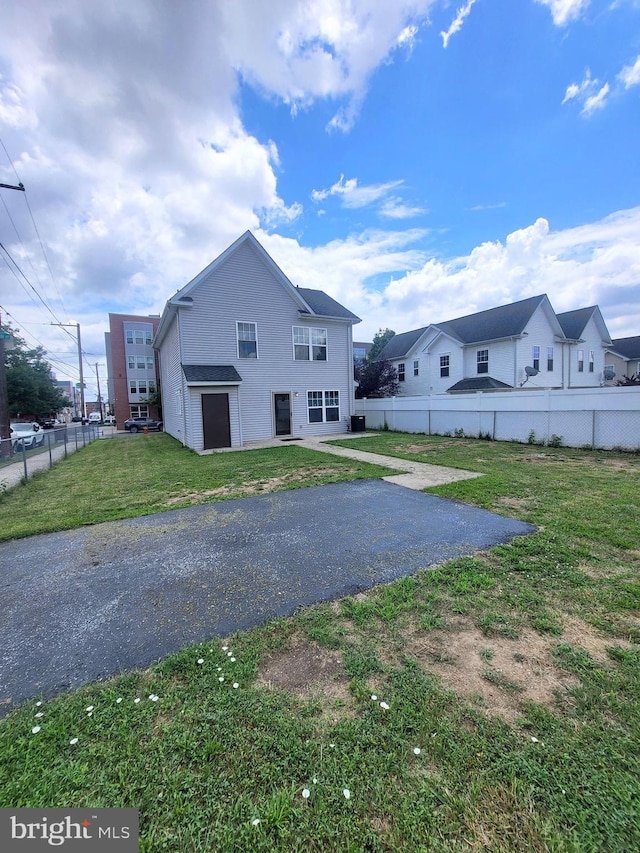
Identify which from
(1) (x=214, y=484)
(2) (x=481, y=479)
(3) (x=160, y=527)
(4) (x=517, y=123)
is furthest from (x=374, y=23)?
(3) (x=160, y=527)

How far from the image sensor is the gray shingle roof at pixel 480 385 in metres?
21.2

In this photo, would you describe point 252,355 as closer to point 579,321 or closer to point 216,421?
point 216,421

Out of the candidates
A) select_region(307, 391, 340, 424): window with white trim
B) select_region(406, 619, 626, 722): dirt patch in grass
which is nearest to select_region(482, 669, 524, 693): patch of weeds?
select_region(406, 619, 626, 722): dirt patch in grass

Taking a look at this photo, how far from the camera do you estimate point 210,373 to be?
45.0ft

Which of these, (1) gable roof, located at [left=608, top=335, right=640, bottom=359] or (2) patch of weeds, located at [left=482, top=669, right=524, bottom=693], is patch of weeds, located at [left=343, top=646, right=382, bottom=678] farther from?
(1) gable roof, located at [left=608, top=335, right=640, bottom=359]

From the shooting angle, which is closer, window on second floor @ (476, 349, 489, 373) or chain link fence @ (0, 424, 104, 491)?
chain link fence @ (0, 424, 104, 491)

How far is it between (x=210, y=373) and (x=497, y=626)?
13.0m

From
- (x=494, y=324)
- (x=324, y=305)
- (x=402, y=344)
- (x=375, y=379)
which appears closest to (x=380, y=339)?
(x=402, y=344)

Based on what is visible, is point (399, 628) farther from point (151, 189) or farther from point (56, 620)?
point (151, 189)

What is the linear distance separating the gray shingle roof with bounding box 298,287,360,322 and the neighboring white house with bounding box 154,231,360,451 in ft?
0.24

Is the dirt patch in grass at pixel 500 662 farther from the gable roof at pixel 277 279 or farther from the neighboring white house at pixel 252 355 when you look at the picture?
the gable roof at pixel 277 279

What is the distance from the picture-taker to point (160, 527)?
5164mm

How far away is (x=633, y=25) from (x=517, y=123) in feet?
10.8

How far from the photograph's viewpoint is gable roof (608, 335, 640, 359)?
102ft
